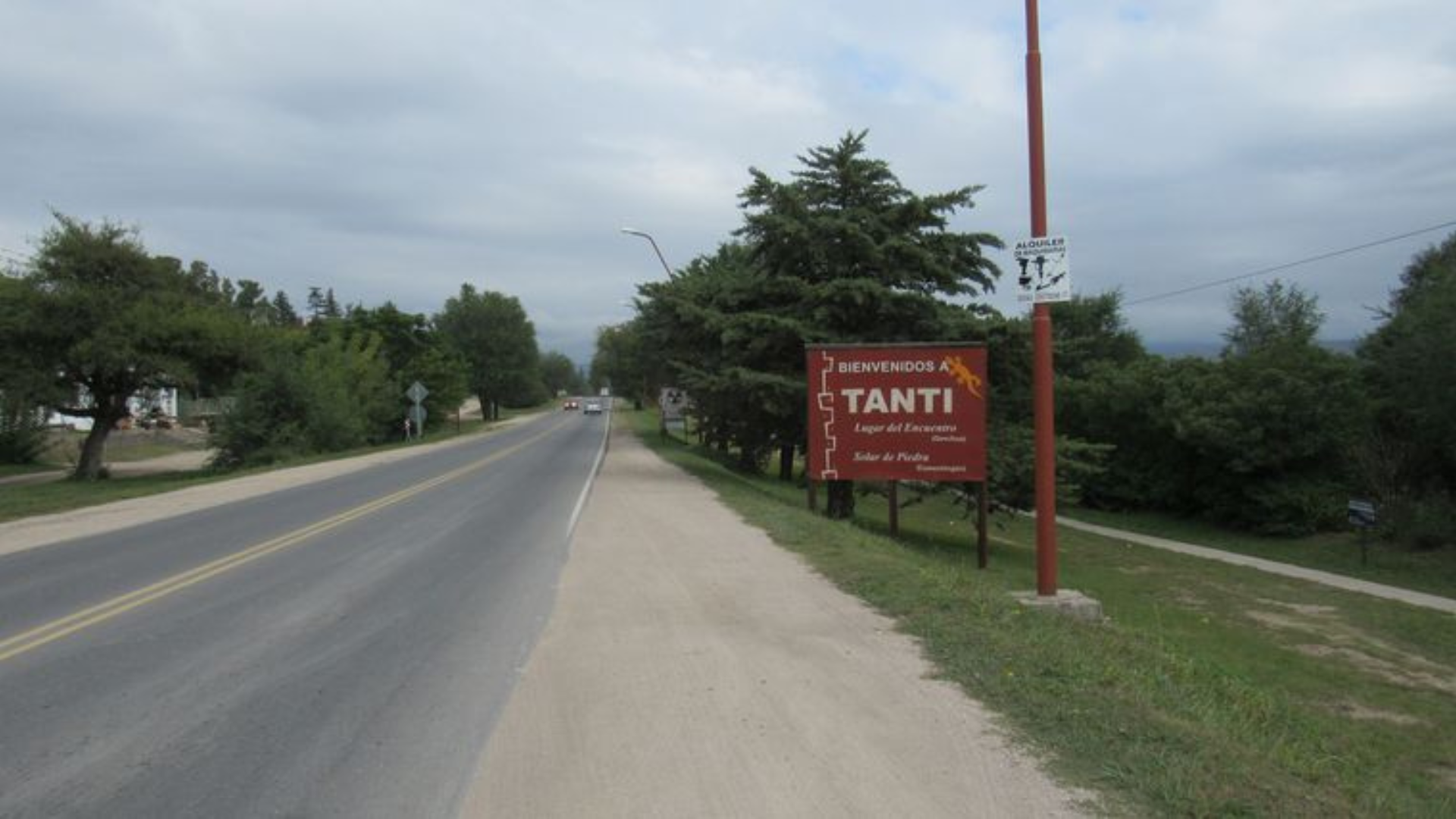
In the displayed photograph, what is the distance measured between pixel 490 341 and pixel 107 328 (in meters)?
78.3

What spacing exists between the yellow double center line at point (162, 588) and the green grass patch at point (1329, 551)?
69.3 ft

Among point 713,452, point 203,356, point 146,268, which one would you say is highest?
point 146,268

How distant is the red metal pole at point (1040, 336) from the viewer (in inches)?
369

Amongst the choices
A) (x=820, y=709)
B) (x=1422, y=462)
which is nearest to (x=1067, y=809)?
(x=820, y=709)

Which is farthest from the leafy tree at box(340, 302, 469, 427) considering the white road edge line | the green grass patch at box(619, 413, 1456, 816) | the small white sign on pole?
the small white sign on pole

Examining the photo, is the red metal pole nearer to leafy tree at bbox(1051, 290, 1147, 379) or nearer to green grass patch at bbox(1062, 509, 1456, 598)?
green grass patch at bbox(1062, 509, 1456, 598)

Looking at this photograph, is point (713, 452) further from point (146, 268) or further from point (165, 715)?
point (165, 715)

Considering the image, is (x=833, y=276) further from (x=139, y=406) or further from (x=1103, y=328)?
(x=139, y=406)

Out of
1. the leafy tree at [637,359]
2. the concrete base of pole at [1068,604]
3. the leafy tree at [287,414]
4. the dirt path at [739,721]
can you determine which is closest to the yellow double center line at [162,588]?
the dirt path at [739,721]

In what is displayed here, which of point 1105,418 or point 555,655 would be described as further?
point 1105,418

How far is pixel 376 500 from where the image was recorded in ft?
61.3

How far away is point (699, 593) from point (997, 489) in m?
11.8

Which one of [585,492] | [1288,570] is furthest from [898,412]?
[1288,570]

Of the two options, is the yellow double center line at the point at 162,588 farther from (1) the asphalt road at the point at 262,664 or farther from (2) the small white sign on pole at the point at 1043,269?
(2) the small white sign on pole at the point at 1043,269
